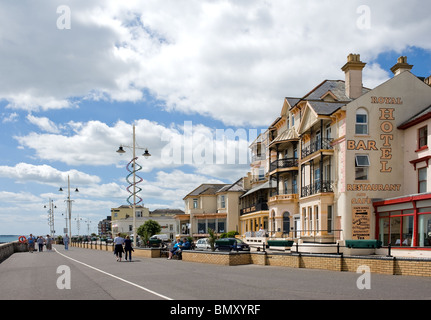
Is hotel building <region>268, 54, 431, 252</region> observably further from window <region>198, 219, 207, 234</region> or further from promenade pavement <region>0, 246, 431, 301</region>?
window <region>198, 219, 207, 234</region>

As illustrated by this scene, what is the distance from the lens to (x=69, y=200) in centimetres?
7531

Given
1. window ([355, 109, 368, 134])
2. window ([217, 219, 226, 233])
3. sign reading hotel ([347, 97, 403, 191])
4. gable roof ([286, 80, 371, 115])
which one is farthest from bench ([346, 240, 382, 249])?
window ([217, 219, 226, 233])

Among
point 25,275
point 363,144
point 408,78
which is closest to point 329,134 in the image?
point 363,144

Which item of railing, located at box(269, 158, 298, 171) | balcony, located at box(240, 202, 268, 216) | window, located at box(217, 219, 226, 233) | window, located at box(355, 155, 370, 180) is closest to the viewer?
window, located at box(355, 155, 370, 180)

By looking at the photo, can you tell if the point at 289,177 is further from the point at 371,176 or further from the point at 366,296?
the point at 366,296

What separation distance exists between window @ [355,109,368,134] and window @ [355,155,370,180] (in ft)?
5.53

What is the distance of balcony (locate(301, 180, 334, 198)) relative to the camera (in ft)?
111

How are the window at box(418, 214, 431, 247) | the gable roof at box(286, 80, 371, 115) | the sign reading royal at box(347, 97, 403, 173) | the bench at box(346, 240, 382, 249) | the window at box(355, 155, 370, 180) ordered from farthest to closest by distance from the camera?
1. the gable roof at box(286, 80, 371, 115)
2. the sign reading royal at box(347, 97, 403, 173)
3. the window at box(355, 155, 370, 180)
4. the window at box(418, 214, 431, 247)
5. the bench at box(346, 240, 382, 249)

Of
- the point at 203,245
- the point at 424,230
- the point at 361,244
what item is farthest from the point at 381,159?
the point at 203,245

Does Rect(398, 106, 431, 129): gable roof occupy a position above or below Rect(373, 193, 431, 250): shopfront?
above

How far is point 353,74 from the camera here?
122ft
